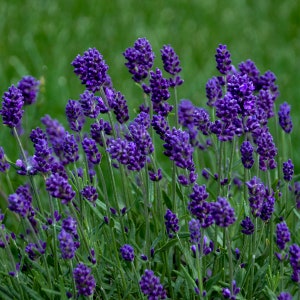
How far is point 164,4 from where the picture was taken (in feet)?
25.2

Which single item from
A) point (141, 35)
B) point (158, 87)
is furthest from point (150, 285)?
point (141, 35)

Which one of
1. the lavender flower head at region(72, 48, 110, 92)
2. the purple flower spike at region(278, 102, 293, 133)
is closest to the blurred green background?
the purple flower spike at region(278, 102, 293, 133)

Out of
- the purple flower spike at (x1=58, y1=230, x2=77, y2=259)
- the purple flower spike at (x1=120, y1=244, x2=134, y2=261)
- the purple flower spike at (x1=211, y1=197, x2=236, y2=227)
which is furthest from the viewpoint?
the purple flower spike at (x1=120, y1=244, x2=134, y2=261)

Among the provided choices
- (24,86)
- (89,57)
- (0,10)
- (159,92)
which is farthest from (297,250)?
(0,10)

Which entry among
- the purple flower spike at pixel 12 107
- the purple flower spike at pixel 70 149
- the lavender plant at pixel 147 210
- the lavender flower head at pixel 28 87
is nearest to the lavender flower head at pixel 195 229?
the lavender plant at pixel 147 210

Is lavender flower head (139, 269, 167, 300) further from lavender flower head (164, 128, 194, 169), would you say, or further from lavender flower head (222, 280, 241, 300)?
lavender flower head (164, 128, 194, 169)

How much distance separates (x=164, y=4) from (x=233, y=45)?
1.23m

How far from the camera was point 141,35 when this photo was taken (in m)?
6.81

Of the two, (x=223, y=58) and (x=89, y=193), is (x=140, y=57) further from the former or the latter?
Answer: (x=89, y=193)

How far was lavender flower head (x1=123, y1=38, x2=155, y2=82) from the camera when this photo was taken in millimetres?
2797

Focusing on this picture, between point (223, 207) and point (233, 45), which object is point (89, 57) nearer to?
point (223, 207)

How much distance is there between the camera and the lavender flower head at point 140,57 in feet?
9.18

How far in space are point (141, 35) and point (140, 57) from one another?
4080mm

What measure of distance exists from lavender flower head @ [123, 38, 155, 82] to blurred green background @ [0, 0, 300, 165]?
265 cm
